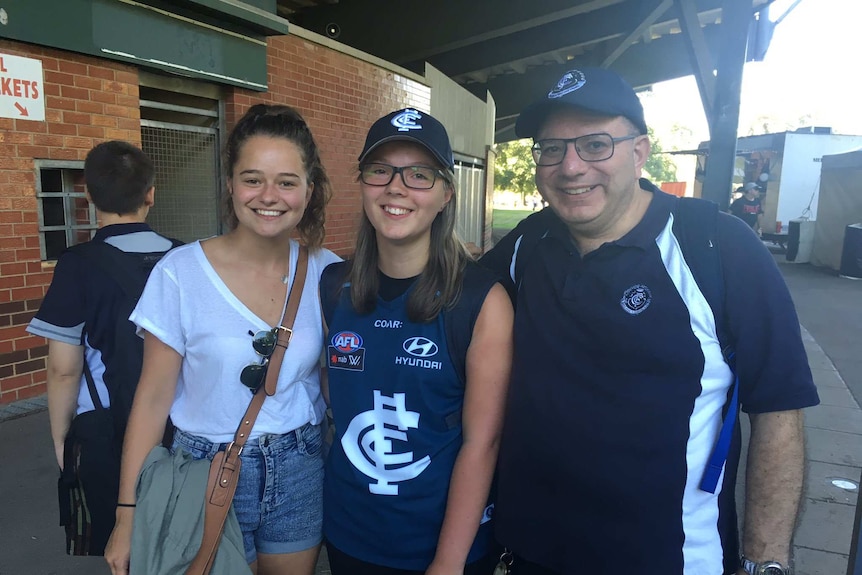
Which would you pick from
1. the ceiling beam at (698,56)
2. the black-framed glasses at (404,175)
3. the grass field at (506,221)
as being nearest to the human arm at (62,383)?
the black-framed glasses at (404,175)

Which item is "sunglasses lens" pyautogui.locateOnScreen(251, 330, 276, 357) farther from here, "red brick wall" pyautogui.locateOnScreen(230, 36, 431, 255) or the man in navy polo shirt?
"red brick wall" pyautogui.locateOnScreen(230, 36, 431, 255)

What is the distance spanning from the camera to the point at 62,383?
7.82ft

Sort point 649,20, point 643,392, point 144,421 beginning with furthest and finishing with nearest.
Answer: point 649,20
point 144,421
point 643,392

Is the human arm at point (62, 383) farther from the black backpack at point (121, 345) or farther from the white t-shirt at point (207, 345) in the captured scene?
the white t-shirt at point (207, 345)

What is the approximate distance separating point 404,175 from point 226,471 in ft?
3.42

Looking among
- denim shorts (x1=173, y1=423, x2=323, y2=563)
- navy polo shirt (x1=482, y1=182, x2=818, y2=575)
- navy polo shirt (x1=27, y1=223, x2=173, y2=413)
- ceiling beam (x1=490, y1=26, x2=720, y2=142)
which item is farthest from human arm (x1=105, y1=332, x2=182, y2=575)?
ceiling beam (x1=490, y1=26, x2=720, y2=142)

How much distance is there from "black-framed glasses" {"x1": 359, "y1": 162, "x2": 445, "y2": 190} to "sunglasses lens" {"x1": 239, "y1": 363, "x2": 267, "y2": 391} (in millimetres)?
667

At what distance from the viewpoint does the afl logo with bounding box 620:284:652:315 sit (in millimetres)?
1663

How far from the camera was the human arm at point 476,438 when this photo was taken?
5.81ft

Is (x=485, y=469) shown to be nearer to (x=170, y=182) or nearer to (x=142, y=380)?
(x=142, y=380)

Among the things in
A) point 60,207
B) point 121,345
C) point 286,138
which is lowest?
point 121,345

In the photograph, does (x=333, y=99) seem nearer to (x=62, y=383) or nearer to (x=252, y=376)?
(x=62, y=383)

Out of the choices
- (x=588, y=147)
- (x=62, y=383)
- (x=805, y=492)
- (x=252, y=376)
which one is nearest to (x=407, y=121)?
(x=588, y=147)

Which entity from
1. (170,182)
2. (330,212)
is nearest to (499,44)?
(330,212)
